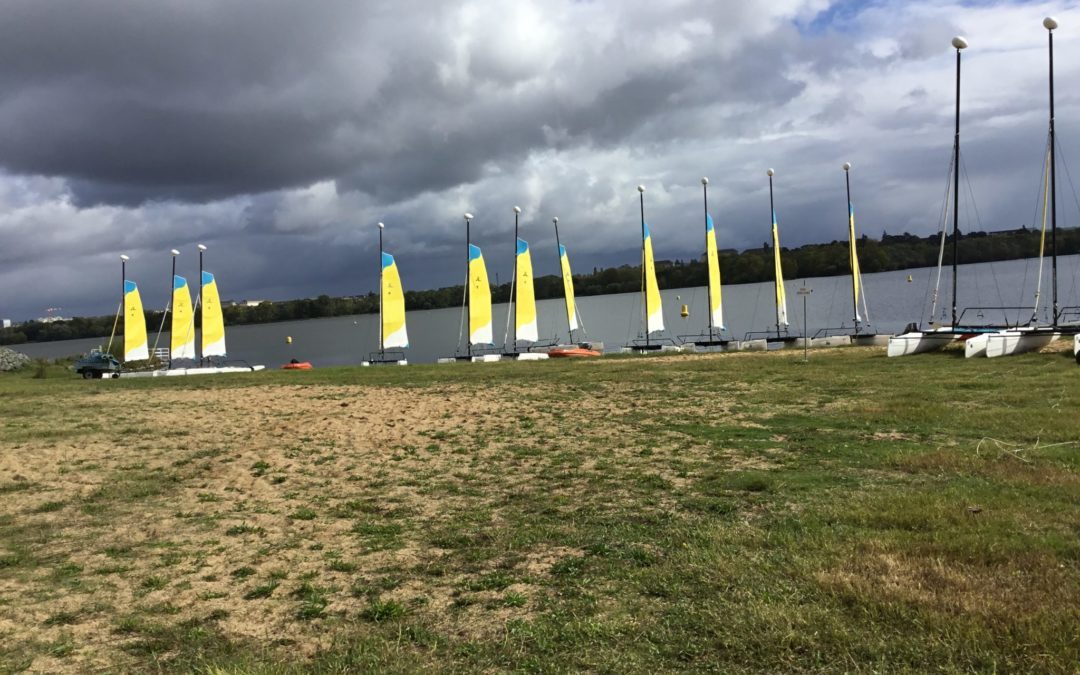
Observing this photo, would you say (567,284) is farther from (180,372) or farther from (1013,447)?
(1013,447)

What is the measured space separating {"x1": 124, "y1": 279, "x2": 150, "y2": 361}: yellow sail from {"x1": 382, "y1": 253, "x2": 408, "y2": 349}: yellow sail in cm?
1407

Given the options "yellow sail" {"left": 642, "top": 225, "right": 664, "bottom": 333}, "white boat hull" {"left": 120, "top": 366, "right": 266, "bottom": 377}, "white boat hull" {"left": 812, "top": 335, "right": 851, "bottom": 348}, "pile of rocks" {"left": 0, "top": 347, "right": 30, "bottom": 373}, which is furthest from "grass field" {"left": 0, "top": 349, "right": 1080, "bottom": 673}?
"pile of rocks" {"left": 0, "top": 347, "right": 30, "bottom": 373}

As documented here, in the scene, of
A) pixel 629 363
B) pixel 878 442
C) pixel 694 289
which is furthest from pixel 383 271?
pixel 694 289

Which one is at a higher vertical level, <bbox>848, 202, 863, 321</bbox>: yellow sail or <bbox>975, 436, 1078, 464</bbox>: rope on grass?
<bbox>848, 202, 863, 321</bbox>: yellow sail

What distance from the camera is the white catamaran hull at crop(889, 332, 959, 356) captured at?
81.3 ft

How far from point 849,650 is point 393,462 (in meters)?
8.07

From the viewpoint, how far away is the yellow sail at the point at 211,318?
144 ft

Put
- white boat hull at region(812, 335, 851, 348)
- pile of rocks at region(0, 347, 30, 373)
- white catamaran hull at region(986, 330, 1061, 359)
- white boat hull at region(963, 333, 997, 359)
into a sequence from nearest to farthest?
white catamaran hull at region(986, 330, 1061, 359)
white boat hull at region(963, 333, 997, 359)
white boat hull at region(812, 335, 851, 348)
pile of rocks at region(0, 347, 30, 373)

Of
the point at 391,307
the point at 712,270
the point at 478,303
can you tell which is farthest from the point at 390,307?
the point at 712,270

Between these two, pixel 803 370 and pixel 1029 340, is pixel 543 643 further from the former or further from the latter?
pixel 1029 340

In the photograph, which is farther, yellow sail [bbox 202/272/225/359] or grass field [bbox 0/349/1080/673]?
yellow sail [bbox 202/272/225/359]

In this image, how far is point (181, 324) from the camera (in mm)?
42594

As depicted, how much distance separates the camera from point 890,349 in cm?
2489

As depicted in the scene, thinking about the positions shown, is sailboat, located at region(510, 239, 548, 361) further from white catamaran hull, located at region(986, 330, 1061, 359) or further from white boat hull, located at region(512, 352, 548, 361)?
white catamaran hull, located at region(986, 330, 1061, 359)
